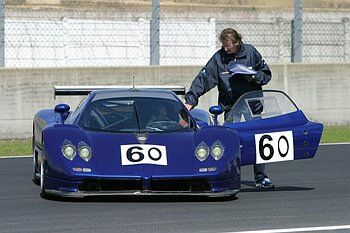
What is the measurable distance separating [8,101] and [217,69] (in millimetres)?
6436

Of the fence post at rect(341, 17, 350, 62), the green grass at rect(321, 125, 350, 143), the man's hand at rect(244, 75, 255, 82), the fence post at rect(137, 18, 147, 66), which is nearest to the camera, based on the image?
the man's hand at rect(244, 75, 255, 82)

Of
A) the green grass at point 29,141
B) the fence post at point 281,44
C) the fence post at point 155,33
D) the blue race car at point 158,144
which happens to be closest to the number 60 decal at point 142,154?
the blue race car at point 158,144

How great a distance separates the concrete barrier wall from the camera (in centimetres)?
1802

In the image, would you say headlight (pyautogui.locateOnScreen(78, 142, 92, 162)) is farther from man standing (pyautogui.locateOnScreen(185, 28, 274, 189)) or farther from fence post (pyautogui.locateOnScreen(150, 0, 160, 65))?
fence post (pyautogui.locateOnScreen(150, 0, 160, 65))

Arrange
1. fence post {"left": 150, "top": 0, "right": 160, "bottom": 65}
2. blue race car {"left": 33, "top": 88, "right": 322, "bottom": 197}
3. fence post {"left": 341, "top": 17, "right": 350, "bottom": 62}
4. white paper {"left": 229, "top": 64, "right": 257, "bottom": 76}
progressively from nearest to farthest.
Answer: blue race car {"left": 33, "top": 88, "right": 322, "bottom": 197}
white paper {"left": 229, "top": 64, "right": 257, "bottom": 76}
fence post {"left": 150, "top": 0, "right": 160, "bottom": 65}
fence post {"left": 341, "top": 17, "right": 350, "bottom": 62}

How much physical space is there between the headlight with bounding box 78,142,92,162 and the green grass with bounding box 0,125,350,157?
18.7 feet

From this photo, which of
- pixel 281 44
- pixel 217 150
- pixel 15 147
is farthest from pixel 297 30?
pixel 217 150

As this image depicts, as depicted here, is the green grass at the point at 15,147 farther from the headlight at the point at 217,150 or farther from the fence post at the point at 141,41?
the headlight at the point at 217,150

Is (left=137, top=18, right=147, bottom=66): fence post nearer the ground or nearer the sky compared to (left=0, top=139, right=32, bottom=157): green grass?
nearer the sky

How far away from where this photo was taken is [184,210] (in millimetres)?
10125

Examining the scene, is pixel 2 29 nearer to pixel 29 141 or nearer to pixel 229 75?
pixel 29 141

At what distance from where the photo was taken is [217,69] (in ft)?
40.5

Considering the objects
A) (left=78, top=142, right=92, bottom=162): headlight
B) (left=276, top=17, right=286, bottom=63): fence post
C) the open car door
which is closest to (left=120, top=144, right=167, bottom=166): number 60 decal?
(left=78, top=142, right=92, bottom=162): headlight

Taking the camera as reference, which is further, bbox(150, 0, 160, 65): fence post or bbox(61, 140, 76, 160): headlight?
bbox(150, 0, 160, 65): fence post
